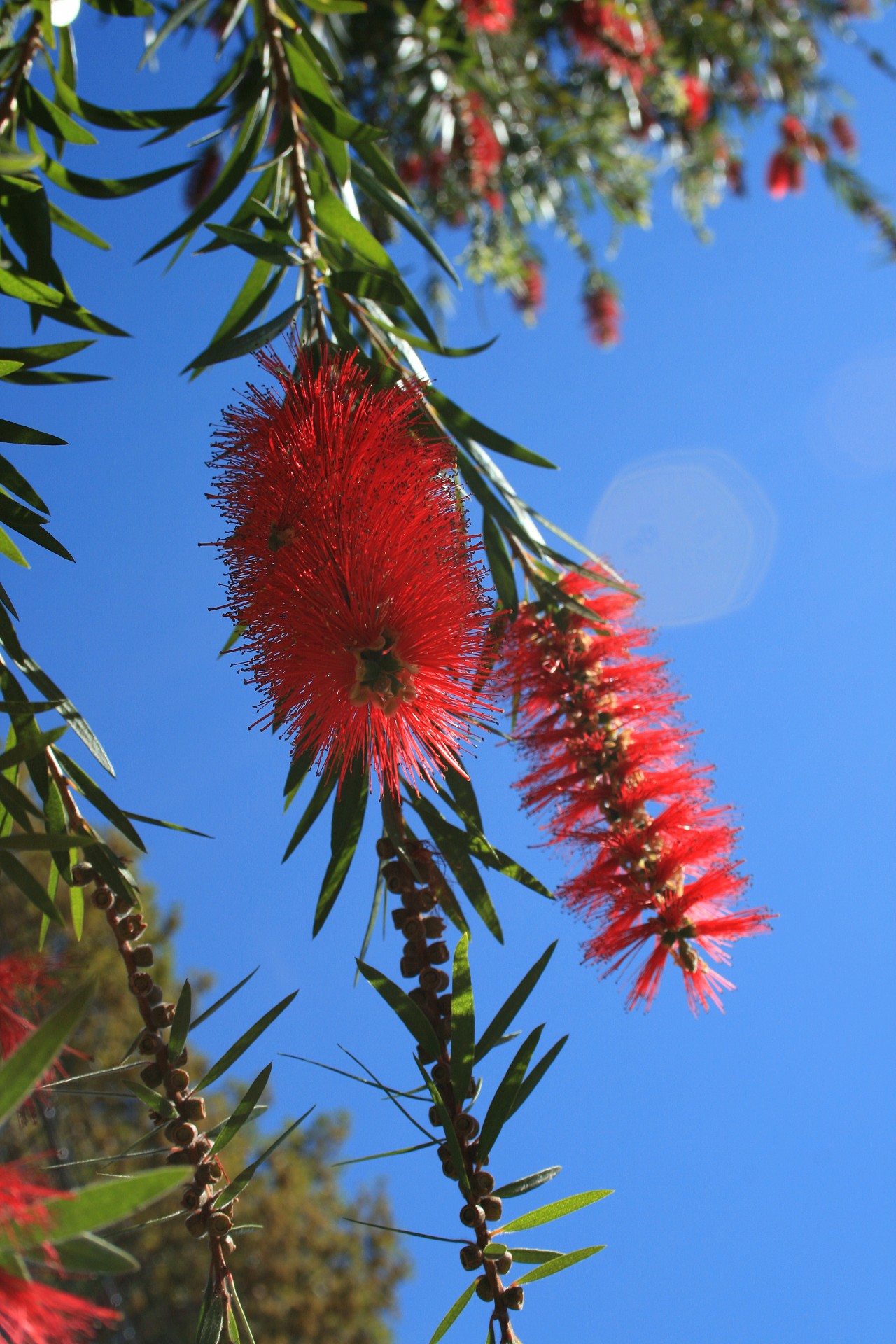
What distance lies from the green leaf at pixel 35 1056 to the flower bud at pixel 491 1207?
1.66 feet

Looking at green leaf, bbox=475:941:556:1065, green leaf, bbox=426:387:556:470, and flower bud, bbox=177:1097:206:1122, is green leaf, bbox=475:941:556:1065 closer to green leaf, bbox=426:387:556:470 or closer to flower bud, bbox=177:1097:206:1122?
flower bud, bbox=177:1097:206:1122

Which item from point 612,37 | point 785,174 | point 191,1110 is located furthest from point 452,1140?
point 785,174

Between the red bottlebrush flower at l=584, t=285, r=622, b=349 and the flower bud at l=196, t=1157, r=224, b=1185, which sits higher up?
the red bottlebrush flower at l=584, t=285, r=622, b=349

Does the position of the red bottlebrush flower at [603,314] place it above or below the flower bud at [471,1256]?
above

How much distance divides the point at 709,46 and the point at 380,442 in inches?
182

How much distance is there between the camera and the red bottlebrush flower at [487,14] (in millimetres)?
3078

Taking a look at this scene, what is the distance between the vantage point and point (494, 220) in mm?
4082

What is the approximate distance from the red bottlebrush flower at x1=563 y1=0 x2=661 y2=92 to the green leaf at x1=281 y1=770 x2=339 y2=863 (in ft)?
11.8

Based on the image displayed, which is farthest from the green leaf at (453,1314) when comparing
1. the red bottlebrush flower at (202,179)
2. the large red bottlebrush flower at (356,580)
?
the red bottlebrush flower at (202,179)

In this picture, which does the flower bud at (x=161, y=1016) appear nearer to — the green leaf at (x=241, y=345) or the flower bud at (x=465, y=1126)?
the flower bud at (x=465, y=1126)

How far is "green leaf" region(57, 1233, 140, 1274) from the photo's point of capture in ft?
1.58

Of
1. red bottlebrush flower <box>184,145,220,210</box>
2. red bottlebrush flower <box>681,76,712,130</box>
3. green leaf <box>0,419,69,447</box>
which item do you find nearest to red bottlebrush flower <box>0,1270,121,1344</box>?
green leaf <box>0,419,69,447</box>

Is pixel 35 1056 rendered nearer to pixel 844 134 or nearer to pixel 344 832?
pixel 344 832

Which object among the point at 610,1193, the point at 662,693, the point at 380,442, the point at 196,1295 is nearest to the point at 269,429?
the point at 380,442
